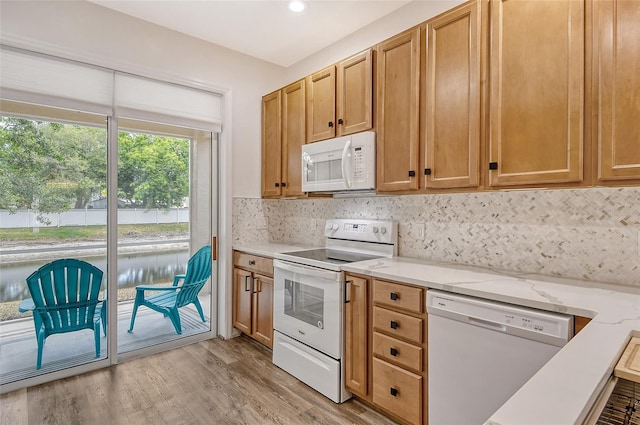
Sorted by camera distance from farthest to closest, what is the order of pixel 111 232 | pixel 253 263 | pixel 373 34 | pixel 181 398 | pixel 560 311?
pixel 253 263 → pixel 373 34 → pixel 111 232 → pixel 181 398 → pixel 560 311

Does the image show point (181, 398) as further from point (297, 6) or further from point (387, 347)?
point (297, 6)

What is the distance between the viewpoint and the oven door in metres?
2.23

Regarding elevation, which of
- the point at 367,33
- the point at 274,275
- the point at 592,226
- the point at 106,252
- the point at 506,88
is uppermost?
the point at 367,33

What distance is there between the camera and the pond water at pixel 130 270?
7.79 feet

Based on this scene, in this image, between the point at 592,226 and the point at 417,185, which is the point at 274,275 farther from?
the point at 592,226

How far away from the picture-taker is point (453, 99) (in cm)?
197

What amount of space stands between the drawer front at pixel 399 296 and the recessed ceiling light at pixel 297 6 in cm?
210

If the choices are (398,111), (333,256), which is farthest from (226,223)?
(398,111)

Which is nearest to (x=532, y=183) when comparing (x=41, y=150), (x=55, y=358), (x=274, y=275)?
(x=274, y=275)

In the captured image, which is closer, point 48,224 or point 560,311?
point 560,311

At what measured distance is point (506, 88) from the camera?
5.74ft

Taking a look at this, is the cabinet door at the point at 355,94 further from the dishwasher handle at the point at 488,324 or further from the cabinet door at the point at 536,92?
the dishwasher handle at the point at 488,324

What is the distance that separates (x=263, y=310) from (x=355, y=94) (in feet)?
6.36

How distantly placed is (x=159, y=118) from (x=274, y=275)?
1.70 m
